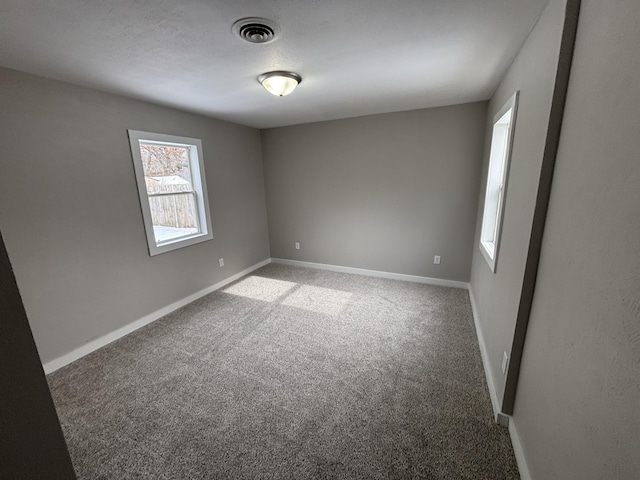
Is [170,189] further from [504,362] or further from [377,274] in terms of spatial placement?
[504,362]

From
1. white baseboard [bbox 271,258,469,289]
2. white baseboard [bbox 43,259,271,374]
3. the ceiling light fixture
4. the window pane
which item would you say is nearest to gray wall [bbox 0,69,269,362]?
white baseboard [bbox 43,259,271,374]

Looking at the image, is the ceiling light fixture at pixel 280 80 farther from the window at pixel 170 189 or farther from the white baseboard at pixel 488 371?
the white baseboard at pixel 488 371

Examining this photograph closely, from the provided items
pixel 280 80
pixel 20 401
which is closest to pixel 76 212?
pixel 280 80

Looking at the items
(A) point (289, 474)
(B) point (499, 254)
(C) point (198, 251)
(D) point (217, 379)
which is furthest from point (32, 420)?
(C) point (198, 251)

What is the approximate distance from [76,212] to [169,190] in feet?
3.31

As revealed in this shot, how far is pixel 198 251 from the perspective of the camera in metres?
3.43

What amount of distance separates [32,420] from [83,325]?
230cm

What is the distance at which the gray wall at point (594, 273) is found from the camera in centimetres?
72

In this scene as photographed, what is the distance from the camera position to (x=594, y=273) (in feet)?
2.85

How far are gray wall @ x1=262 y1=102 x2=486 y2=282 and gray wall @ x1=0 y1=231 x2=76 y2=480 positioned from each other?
361 cm

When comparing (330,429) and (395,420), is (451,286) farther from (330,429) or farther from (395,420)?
(330,429)

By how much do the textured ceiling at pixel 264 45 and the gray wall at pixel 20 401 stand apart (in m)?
1.40

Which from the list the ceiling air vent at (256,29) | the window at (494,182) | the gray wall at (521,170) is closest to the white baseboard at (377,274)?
the window at (494,182)

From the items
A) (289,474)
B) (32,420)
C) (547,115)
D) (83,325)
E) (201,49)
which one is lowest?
(289,474)
